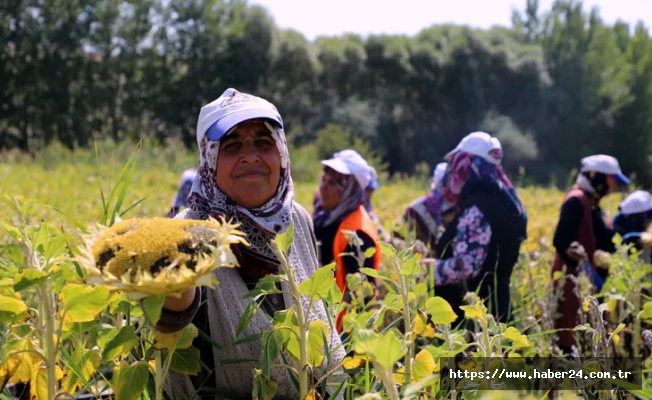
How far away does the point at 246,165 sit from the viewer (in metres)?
1.70

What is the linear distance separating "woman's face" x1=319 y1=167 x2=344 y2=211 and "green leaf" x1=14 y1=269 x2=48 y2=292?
2.86 meters

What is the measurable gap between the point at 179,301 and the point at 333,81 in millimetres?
28018

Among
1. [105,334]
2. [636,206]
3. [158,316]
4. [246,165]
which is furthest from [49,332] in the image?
[636,206]

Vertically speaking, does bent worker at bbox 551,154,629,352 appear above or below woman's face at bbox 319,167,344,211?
below

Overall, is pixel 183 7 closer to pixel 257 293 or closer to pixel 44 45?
pixel 44 45

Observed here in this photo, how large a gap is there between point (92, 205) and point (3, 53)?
19291 mm

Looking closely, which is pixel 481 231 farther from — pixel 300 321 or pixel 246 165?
pixel 300 321

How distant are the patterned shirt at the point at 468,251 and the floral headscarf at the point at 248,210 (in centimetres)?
147

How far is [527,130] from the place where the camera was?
104 ft

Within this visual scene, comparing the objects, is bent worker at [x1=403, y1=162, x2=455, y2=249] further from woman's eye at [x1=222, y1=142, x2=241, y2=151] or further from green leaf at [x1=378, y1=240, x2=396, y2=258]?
green leaf at [x1=378, y1=240, x2=396, y2=258]

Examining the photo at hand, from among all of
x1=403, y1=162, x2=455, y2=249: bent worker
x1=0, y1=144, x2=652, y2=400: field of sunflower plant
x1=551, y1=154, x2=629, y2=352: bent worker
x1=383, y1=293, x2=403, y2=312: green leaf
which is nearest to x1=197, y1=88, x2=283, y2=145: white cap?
x1=0, y1=144, x2=652, y2=400: field of sunflower plant

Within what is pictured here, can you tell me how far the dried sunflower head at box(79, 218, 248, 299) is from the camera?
0.91 metres

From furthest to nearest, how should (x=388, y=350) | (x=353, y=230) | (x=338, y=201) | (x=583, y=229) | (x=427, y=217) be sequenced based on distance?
1. (x=427, y=217)
2. (x=583, y=229)
3. (x=338, y=201)
4. (x=353, y=230)
5. (x=388, y=350)

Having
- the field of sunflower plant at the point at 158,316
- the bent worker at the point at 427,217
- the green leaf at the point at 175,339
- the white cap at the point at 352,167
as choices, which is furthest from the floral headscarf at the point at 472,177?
the green leaf at the point at 175,339
